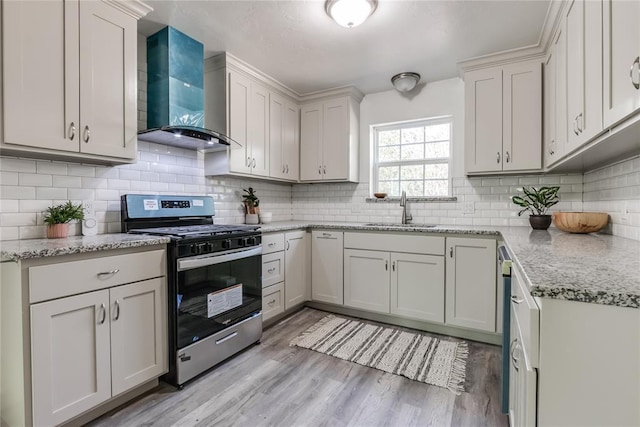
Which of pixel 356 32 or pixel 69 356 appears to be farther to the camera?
pixel 356 32

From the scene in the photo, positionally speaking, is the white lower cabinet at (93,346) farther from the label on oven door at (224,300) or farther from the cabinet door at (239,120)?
the cabinet door at (239,120)

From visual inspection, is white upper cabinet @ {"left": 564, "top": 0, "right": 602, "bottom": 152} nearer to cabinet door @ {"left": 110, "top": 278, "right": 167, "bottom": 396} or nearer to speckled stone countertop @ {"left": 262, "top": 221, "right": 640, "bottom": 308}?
speckled stone countertop @ {"left": 262, "top": 221, "right": 640, "bottom": 308}

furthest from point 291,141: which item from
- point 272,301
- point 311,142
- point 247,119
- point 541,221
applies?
point 541,221

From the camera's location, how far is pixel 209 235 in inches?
81.6

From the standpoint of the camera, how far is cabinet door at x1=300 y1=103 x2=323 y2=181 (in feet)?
12.1

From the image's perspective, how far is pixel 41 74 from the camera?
1.65m

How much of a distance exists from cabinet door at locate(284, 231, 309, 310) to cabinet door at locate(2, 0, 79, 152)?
6.00ft

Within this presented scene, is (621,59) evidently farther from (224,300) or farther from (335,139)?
(335,139)

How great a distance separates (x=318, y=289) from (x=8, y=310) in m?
2.36

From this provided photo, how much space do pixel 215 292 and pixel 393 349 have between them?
4.64 feet

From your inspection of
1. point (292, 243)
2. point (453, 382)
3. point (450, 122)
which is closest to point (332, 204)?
point (292, 243)

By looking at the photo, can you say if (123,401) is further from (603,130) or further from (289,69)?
(289,69)

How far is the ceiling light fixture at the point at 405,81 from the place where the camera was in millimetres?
3111

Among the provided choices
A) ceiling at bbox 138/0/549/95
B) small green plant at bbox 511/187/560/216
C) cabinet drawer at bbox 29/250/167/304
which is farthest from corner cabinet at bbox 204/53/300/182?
small green plant at bbox 511/187/560/216
